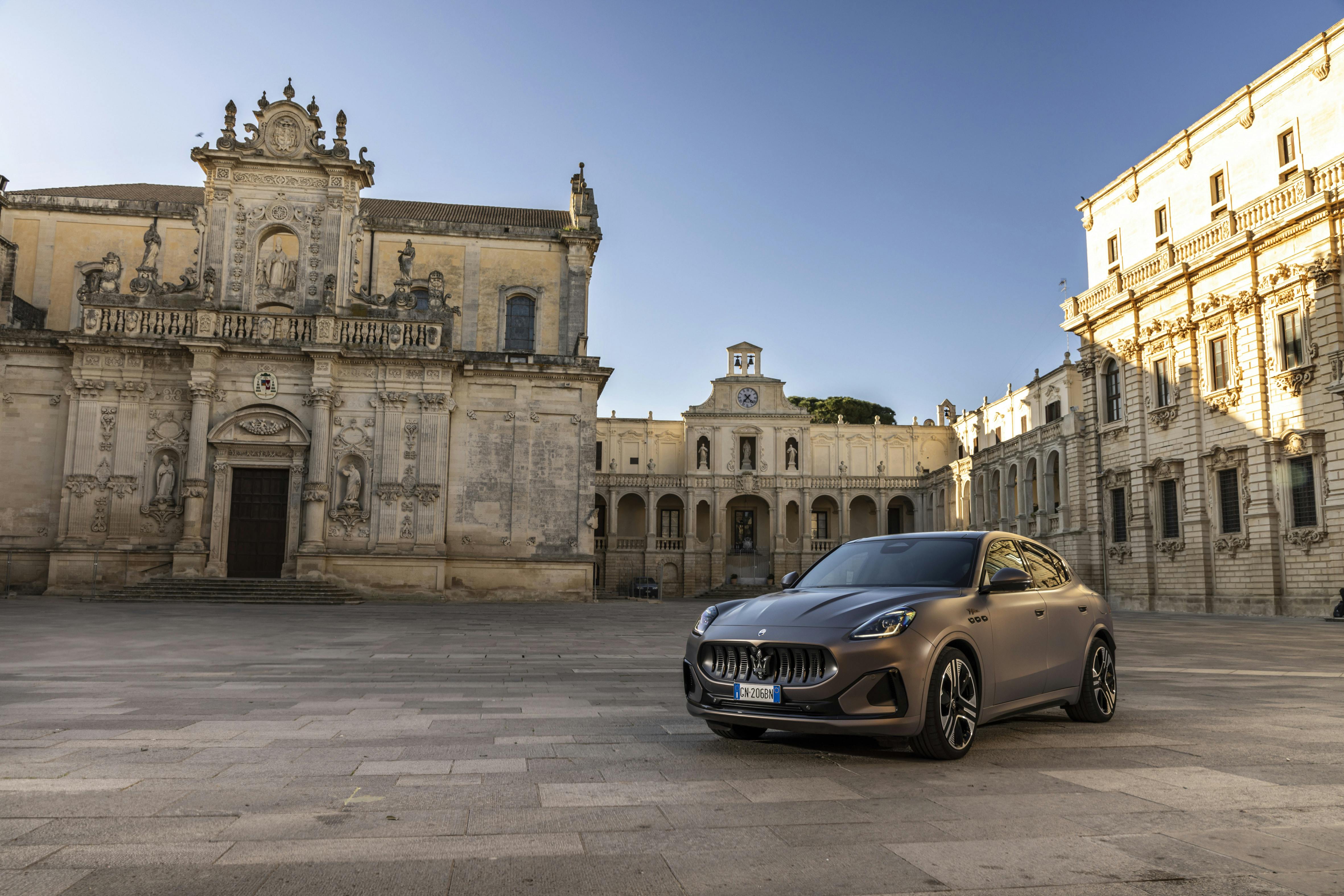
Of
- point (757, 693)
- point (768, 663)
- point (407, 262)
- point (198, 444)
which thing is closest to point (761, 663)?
point (768, 663)

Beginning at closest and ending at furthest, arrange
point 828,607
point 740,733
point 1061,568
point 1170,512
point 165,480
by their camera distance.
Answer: point 828,607
point 740,733
point 1061,568
point 165,480
point 1170,512

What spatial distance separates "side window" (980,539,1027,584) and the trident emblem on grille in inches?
66.2

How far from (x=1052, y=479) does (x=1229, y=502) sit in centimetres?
1358

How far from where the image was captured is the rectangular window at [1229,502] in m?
28.8

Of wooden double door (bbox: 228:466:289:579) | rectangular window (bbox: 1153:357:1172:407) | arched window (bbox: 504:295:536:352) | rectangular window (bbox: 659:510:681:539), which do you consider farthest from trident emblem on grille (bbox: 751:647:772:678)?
rectangular window (bbox: 659:510:681:539)

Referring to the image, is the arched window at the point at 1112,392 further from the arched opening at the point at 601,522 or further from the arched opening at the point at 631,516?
the arched opening at the point at 601,522

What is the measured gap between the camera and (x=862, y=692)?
5500mm

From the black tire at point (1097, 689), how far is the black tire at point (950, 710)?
66.0 inches

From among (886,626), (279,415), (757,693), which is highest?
(279,415)

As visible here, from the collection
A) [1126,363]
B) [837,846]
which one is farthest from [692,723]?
[1126,363]

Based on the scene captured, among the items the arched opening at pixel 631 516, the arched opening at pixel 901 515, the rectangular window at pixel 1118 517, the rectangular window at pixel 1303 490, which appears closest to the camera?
the rectangular window at pixel 1303 490

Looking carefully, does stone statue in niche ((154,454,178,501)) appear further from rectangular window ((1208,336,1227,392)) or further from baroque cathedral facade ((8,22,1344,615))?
rectangular window ((1208,336,1227,392))

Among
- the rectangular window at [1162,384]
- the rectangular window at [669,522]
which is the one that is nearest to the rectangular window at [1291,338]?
the rectangular window at [1162,384]

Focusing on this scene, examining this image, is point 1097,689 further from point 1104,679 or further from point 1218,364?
point 1218,364
